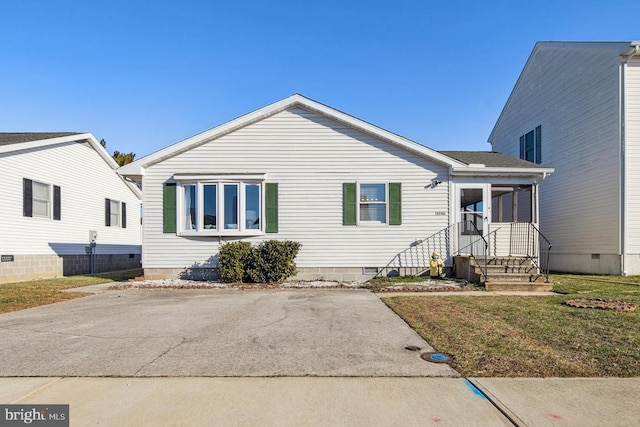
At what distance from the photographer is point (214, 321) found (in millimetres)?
6465

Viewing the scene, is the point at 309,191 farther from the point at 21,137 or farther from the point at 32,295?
the point at 21,137

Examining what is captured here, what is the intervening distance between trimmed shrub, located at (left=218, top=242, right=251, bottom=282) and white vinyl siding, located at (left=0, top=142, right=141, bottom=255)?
706 centimetres

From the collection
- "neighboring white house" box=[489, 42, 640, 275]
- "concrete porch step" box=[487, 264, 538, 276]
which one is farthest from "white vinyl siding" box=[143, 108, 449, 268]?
"neighboring white house" box=[489, 42, 640, 275]

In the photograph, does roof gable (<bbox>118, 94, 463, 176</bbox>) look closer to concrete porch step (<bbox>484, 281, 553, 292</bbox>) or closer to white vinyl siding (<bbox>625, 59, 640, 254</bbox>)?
concrete porch step (<bbox>484, 281, 553, 292</bbox>)

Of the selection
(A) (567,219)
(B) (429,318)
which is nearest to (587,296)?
(B) (429,318)

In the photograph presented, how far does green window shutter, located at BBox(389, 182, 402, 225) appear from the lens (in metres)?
12.4

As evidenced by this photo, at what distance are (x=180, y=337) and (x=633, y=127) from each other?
15.3 metres

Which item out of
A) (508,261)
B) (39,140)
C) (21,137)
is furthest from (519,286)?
(21,137)

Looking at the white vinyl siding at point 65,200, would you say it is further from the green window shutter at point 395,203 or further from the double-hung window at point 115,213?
the green window shutter at point 395,203

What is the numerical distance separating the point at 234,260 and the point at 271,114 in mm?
4658

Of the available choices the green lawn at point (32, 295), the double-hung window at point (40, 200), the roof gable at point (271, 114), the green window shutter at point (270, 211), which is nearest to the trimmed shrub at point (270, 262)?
the green window shutter at point (270, 211)

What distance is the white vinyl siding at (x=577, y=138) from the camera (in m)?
13.8

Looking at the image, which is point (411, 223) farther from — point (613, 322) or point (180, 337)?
point (180, 337)

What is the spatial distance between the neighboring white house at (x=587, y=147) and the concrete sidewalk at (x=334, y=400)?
12.2 meters
